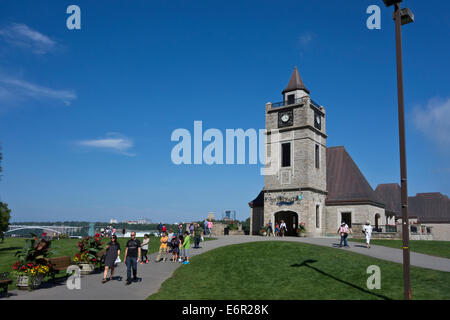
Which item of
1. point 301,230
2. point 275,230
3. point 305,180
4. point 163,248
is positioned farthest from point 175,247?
point 305,180

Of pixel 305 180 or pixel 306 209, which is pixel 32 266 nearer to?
pixel 306 209

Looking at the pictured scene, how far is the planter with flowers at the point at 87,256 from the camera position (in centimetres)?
1633

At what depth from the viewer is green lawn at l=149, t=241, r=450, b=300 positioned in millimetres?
11398

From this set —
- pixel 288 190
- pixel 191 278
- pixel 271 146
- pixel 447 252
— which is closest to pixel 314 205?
pixel 288 190

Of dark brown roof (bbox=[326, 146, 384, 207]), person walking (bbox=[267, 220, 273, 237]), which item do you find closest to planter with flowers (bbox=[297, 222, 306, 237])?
person walking (bbox=[267, 220, 273, 237])

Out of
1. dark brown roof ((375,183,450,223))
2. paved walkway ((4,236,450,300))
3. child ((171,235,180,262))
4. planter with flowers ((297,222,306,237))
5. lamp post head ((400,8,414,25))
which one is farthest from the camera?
dark brown roof ((375,183,450,223))

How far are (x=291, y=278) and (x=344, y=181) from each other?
92.4ft

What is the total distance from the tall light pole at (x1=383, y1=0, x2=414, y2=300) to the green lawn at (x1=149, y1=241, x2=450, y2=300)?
4.39 feet

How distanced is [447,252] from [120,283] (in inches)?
733

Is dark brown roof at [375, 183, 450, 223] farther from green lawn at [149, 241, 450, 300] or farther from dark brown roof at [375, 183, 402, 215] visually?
green lawn at [149, 241, 450, 300]

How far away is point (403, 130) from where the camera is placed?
9.80m

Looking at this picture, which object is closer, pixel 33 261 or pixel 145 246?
pixel 33 261

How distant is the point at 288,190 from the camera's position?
120 ft
